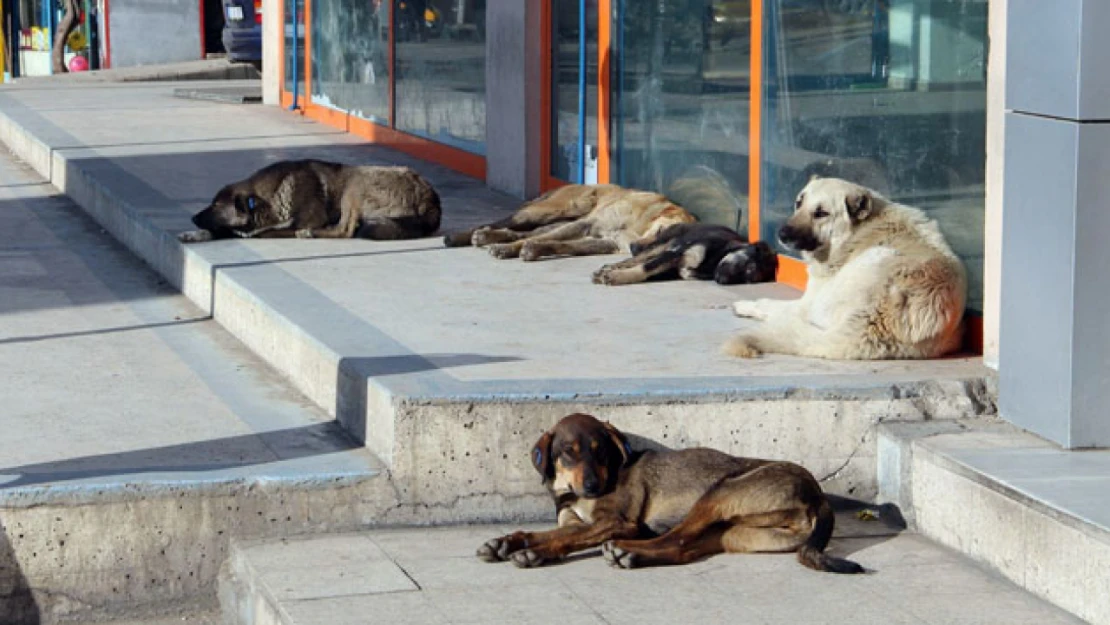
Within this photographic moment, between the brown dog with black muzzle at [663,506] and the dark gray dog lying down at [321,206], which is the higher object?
the dark gray dog lying down at [321,206]

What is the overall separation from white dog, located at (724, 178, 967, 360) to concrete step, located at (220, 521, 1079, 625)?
1.17 meters

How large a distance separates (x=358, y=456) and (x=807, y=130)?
3438 mm

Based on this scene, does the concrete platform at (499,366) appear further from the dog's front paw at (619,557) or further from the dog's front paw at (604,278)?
the dog's front paw at (619,557)

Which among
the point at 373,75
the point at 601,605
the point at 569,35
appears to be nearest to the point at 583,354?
the point at 601,605

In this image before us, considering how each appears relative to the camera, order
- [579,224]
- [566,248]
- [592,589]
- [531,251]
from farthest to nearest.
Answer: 1. [579,224]
2. [566,248]
3. [531,251]
4. [592,589]

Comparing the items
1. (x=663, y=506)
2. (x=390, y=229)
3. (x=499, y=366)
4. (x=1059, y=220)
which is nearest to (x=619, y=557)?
(x=663, y=506)

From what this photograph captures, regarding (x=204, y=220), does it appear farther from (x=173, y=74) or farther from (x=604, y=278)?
(x=173, y=74)

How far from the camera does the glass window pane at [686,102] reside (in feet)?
31.6

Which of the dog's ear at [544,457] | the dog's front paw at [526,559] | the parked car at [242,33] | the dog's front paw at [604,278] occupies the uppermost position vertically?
the parked car at [242,33]

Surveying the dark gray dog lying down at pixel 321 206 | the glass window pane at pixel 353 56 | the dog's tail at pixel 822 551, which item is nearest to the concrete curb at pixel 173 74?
the glass window pane at pixel 353 56

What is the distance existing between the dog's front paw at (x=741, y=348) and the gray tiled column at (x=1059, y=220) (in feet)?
3.65

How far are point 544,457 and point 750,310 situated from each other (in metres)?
2.28

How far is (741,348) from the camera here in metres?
7.12

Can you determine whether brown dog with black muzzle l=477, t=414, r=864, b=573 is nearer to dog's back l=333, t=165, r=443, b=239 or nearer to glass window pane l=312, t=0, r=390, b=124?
dog's back l=333, t=165, r=443, b=239
